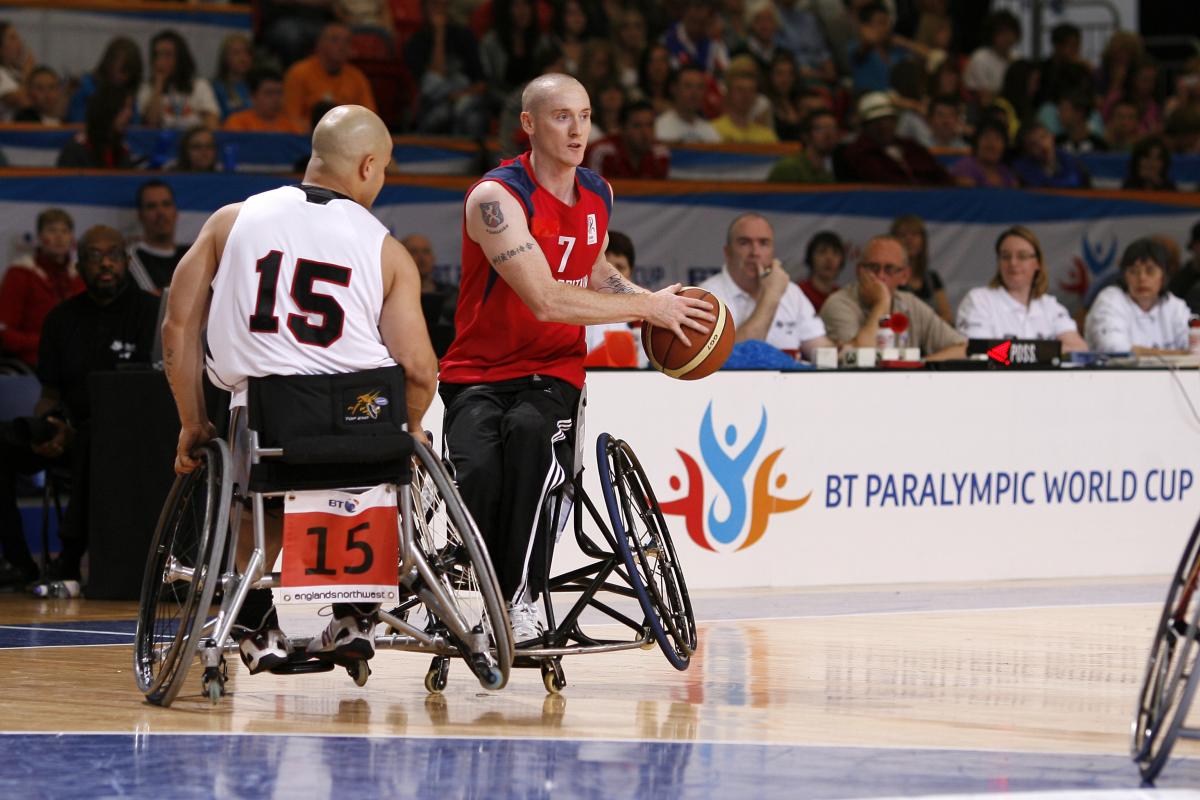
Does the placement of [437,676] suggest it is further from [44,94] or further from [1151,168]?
[1151,168]

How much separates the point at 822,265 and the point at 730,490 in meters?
2.99

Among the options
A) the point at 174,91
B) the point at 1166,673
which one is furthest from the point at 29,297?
the point at 1166,673

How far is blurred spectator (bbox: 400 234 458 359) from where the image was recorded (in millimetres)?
10039

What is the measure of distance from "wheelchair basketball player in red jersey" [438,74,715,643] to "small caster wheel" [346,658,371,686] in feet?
1.60

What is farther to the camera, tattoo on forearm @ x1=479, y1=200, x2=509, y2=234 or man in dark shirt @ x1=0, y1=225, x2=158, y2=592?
man in dark shirt @ x1=0, y1=225, x2=158, y2=592

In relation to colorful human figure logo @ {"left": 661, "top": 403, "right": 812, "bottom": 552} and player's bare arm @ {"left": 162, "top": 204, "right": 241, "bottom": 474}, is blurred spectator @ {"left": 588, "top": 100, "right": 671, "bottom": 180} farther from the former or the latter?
player's bare arm @ {"left": 162, "top": 204, "right": 241, "bottom": 474}

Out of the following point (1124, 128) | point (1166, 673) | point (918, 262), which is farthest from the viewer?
point (1124, 128)

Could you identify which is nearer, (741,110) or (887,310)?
(887,310)

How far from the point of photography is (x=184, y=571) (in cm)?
571

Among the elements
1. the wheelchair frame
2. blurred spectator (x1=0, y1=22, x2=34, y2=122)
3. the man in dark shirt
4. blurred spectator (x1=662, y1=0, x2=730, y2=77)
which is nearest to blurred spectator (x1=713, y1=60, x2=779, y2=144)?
blurred spectator (x1=662, y1=0, x2=730, y2=77)

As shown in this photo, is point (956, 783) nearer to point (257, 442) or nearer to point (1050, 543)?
point (257, 442)

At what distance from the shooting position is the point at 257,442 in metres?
5.54

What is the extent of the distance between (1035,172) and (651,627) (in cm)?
980

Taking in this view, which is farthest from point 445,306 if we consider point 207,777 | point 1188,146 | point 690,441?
point 1188,146
